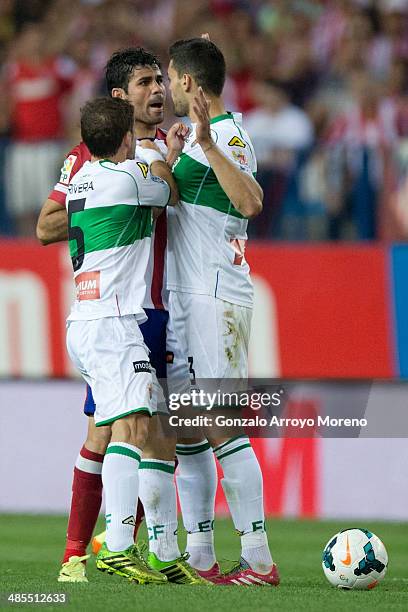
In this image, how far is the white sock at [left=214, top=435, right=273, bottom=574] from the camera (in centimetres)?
578

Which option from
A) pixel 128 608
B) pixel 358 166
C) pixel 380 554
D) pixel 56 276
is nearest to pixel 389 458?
pixel 358 166

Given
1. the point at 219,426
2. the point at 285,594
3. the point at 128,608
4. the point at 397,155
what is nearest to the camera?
the point at 128,608

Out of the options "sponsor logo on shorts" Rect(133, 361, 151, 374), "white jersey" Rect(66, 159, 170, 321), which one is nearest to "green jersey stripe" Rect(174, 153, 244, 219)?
"white jersey" Rect(66, 159, 170, 321)


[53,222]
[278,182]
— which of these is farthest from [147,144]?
[278,182]

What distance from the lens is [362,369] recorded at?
10.8m

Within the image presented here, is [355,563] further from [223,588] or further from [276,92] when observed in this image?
[276,92]

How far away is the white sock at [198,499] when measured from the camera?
6.00m

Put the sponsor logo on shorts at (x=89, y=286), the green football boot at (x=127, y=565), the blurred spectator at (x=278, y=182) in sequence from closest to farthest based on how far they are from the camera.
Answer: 1. the green football boot at (x=127, y=565)
2. the sponsor logo on shorts at (x=89, y=286)
3. the blurred spectator at (x=278, y=182)

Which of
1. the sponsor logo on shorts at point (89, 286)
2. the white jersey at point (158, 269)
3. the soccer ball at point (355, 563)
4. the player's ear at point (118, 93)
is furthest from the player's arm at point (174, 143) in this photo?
the soccer ball at point (355, 563)

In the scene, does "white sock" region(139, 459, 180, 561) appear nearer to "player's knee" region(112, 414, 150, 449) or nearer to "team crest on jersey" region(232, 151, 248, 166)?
"player's knee" region(112, 414, 150, 449)

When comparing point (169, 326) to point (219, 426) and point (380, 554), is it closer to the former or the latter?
point (219, 426)

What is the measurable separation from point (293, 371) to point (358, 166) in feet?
5.77

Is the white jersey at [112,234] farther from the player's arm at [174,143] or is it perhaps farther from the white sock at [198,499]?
the white sock at [198,499]

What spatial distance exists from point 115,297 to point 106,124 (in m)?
0.74
